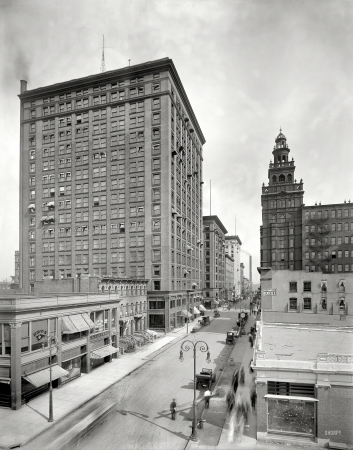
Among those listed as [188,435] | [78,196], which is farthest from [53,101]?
[188,435]

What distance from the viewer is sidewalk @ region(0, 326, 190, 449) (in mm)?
20256

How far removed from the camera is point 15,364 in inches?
965

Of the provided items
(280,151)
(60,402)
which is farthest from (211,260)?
(60,402)

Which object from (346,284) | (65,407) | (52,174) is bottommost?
(65,407)

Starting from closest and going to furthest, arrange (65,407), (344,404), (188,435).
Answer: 1. (344,404)
2. (188,435)
3. (65,407)

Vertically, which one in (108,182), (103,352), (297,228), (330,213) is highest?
(108,182)

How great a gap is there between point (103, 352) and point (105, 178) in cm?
3708

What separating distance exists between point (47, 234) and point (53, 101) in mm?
27754

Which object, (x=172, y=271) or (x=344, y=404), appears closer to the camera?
(x=344, y=404)

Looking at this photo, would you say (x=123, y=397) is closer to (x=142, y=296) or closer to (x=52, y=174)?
(x=142, y=296)

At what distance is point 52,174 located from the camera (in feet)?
220

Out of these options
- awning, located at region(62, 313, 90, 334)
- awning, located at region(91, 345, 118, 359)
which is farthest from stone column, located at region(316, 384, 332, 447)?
awning, located at region(91, 345, 118, 359)

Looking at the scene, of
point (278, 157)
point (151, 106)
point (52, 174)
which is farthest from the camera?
point (278, 157)

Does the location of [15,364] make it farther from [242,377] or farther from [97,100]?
[97,100]
